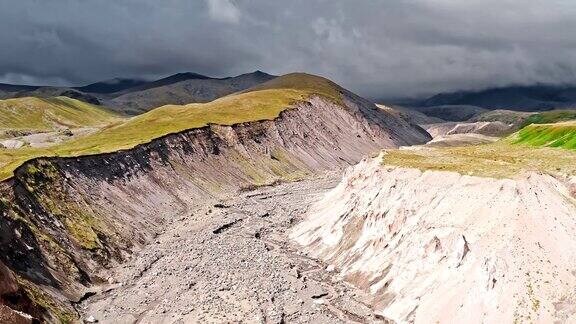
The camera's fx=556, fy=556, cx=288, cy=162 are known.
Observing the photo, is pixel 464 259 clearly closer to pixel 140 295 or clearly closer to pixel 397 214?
pixel 397 214

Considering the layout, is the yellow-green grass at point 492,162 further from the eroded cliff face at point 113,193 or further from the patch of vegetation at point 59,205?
the patch of vegetation at point 59,205

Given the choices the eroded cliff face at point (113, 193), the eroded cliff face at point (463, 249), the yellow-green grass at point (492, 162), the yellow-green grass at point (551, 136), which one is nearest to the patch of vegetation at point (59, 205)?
the eroded cliff face at point (113, 193)

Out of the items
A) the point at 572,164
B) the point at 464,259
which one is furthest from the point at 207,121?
the point at 464,259

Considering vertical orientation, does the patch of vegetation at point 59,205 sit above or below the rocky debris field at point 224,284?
above

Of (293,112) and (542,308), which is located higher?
(293,112)

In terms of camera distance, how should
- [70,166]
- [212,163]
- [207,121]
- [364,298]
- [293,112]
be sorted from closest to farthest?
1. [364,298]
2. [70,166]
3. [212,163]
4. [207,121]
5. [293,112]

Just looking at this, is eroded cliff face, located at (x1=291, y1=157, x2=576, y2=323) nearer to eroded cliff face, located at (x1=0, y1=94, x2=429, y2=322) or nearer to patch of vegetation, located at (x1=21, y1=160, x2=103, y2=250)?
eroded cliff face, located at (x1=0, y1=94, x2=429, y2=322)
